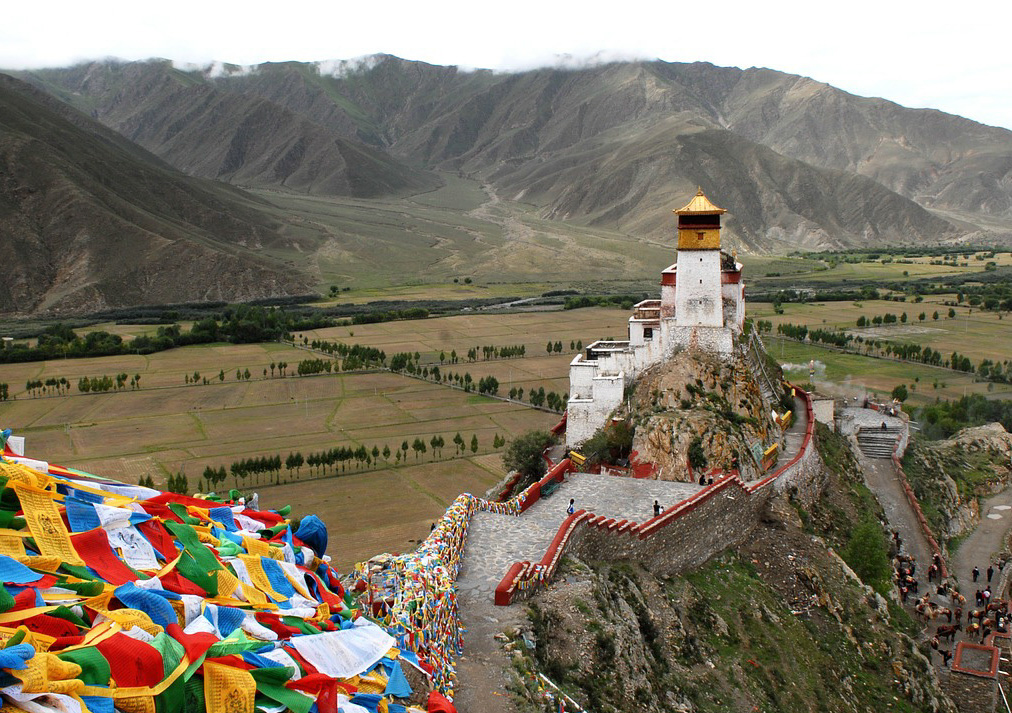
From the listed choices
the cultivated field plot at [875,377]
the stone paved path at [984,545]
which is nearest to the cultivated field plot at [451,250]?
the cultivated field plot at [875,377]

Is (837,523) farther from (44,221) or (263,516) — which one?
(44,221)

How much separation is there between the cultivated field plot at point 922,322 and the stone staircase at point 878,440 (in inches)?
1382

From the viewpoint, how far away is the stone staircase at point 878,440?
32.8 meters

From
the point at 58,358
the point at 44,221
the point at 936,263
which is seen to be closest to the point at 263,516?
the point at 58,358

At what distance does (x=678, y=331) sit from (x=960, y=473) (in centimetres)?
1606

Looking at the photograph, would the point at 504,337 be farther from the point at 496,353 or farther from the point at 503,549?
the point at 503,549

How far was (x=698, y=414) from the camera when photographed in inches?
925

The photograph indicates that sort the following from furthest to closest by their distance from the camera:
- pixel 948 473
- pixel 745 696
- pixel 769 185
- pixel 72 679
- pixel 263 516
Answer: pixel 769 185 → pixel 948 473 → pixel 745 696 → pixel 263 516 → pixel 72 679

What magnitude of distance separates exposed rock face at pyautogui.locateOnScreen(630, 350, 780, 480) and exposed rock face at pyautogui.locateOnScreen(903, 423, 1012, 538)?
7.98m

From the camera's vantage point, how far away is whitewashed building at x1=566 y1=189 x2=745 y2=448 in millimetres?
25422

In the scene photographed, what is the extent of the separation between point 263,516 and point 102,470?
91.4 feet

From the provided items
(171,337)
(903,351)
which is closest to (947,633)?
(903,351)

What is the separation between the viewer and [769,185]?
586 ft

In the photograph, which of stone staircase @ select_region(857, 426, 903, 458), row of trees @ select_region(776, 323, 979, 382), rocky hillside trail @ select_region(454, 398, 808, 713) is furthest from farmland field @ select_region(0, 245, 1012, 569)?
stone staircase @ select_region(857, 426, 903, 458)
